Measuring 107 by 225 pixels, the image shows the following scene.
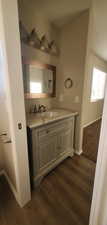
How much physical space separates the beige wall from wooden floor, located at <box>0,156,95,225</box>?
29.4 inches

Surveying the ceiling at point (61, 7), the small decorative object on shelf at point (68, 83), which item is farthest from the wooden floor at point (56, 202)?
the ceiling at point (61, 7)

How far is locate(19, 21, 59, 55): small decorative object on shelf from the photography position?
61.8 inches

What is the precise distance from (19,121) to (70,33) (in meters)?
2.00

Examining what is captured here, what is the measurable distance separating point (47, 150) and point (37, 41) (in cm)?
182

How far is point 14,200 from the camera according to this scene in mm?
1339

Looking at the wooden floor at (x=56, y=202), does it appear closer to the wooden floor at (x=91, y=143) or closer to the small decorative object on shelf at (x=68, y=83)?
the wooden floor at (x=91, y=143)

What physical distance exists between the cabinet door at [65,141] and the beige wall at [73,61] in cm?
25

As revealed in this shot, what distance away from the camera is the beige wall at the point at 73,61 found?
1816mm

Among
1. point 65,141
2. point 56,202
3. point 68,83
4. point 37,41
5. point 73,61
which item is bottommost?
point 56,202

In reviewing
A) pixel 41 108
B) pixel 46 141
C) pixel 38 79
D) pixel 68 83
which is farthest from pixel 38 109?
pixel 68 83

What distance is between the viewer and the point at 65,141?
192cm

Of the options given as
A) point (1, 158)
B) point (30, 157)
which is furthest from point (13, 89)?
point (1, 158)

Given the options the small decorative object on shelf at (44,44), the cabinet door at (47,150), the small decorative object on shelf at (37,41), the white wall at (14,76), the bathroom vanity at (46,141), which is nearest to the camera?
the white wall at (14,76)

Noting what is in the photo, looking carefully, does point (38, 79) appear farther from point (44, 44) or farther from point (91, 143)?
point (91, 143)
